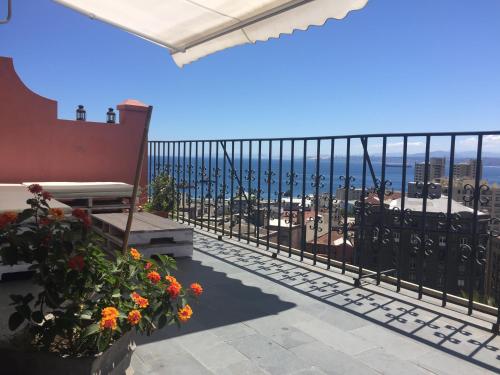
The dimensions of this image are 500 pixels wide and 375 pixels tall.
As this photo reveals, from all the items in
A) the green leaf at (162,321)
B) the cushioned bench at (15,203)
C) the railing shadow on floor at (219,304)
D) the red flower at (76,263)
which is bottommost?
the railing shadow on floor at (219,304)

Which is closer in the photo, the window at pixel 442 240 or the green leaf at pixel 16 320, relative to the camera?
the green leaf at pixel 16 320

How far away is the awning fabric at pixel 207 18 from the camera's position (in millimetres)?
2469

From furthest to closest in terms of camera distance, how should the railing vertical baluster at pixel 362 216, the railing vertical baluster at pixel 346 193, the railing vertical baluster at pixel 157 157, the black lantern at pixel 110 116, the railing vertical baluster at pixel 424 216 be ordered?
the railing vertical baluster at pixel 157 157 < the black lantern at pixel 110 116 < the railing vertical baluster at pixel 346 193 < the railing vertical baluster at pixel 362 216 < the railing vertical baluster at pixel 424 216

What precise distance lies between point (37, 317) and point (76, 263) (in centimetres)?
23

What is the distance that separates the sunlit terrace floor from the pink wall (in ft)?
9.01

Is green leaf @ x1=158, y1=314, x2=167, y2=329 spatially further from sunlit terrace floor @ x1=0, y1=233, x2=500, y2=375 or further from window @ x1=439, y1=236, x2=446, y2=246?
→ window @ x1=439, y1=236, x2=446, y2=246

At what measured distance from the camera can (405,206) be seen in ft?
→ 9.94

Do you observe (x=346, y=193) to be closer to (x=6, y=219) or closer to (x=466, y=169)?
(x=466, y=169)

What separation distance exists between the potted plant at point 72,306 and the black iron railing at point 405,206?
2041mm

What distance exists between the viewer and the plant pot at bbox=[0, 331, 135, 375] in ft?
4.10

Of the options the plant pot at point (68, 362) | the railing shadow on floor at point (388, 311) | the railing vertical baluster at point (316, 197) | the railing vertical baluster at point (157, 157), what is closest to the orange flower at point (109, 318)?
the plant pot at point (68, 362)

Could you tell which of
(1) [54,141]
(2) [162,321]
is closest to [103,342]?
(2) [162,321]

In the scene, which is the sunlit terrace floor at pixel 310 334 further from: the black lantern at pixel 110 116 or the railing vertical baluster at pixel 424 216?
the black lantern at pixel 110 116

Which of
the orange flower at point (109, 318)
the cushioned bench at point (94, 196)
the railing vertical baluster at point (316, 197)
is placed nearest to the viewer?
the orange flower at point (109, 318)
